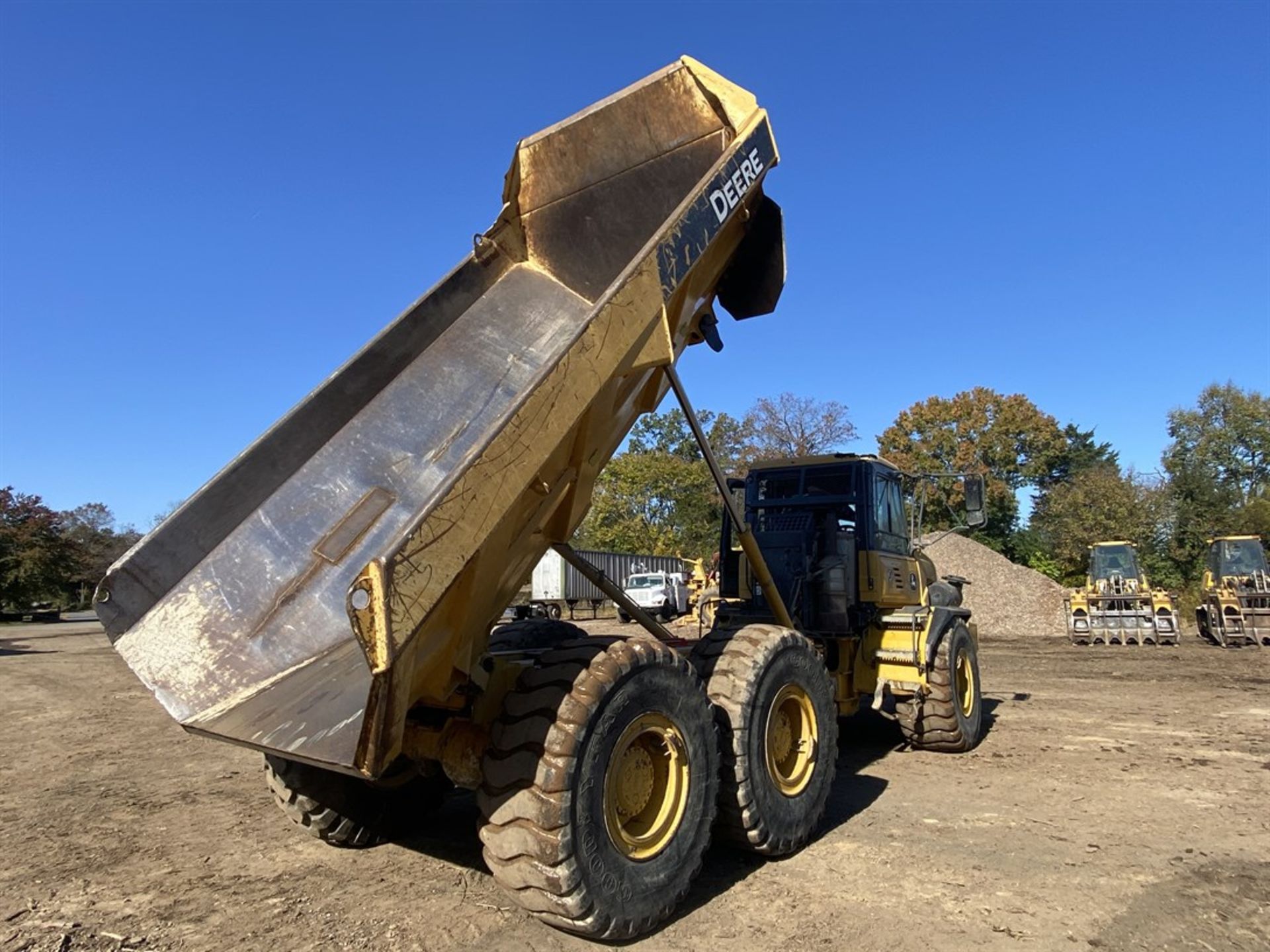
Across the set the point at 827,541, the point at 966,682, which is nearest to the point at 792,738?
the point at 827,541

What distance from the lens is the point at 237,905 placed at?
3980 millimetres

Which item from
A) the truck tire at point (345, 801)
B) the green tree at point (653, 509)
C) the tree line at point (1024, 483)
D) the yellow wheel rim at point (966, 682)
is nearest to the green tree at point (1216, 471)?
the tree line at point (1024, 483)

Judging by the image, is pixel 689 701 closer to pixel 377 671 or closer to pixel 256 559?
pixel 377 671

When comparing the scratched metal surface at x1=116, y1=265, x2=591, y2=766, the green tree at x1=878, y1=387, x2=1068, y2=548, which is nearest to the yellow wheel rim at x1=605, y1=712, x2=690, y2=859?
the scratched metal surface at x1=116, y1=265, x2=591, y2=766

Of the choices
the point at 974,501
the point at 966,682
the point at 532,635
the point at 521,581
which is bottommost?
the point at 966,682

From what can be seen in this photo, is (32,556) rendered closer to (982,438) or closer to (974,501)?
(974,501)

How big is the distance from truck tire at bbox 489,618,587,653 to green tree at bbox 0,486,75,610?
37.7 meters

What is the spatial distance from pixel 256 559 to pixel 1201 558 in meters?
44.8

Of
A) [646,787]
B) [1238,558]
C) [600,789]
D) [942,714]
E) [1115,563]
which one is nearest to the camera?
[600,789]

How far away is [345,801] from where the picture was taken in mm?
4641

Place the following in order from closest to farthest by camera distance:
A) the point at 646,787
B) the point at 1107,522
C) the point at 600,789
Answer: the point at 600,789 → the point at 646,787 → the point at 1107,522

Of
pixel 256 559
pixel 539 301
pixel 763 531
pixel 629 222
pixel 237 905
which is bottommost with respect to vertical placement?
pixel 237 905

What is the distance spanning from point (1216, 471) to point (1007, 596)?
95.4ft

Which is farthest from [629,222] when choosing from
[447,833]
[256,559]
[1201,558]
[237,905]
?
[1201,558]
